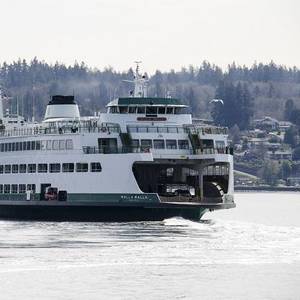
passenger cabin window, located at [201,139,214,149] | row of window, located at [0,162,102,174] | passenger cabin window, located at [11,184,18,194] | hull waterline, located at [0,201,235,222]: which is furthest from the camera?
passenger cabin window, located at [11,184,18,194]

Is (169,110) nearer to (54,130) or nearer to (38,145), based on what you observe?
(54,130)

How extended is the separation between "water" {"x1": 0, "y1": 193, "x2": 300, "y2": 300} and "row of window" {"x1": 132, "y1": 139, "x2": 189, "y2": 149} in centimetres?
616

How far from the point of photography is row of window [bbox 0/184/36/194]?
91688 mm

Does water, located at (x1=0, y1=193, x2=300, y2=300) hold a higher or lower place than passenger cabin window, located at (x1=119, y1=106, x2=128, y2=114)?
lower

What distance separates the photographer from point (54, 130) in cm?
9012

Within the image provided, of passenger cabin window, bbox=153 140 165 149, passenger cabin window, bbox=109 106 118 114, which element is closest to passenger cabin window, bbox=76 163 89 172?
passenger cabin window, bbox=109 106 118 114

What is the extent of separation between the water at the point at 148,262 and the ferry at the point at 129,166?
2766 mm

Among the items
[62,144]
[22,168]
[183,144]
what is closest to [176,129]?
[183,144]

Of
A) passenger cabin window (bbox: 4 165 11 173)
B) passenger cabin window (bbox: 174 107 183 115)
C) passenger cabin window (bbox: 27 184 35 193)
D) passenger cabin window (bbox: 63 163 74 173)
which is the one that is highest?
passenger cabin window (bbox: 174 107 183 115)

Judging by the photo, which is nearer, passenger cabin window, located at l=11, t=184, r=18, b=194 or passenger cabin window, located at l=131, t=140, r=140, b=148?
passenger cabin window, located at l=131, t=140, r=140, b=148

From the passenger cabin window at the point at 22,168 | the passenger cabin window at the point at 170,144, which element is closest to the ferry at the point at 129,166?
the passenger cabin window at the point at 170,144

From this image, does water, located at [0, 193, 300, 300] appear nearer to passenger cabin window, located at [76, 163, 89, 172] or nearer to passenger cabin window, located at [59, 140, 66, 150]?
passenger cabin window, located at [76, 163, 89, 172]

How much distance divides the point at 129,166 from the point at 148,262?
2305cm

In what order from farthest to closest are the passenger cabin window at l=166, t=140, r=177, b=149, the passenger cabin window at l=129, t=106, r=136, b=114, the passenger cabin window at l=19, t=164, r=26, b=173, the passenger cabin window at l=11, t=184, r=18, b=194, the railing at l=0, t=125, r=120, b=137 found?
the passenger cabin window at l=11, t=184, r=18, b=194, the passenger cabin window at l=19, t=164, r=26, b=173, the passenger cabin window at l=129, t=106, r=136, b=114, the railing at l=0, t=125, r=120, b=137, the passenger cabin window at l=166, t=140, r=177, b=149
